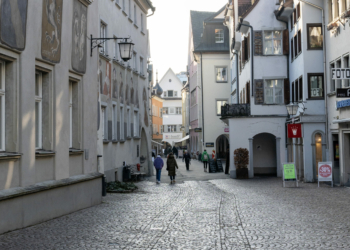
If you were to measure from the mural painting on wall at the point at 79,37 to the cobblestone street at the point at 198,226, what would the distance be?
399cm

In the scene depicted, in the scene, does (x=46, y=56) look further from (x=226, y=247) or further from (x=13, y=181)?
(x=226, y=247)

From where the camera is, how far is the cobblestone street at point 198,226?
9039 mm

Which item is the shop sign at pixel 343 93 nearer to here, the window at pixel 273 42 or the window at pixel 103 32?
the window at pixel 103 32

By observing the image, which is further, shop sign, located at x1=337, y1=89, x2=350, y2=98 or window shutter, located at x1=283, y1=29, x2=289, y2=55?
window shutter, located at x1=283, y1=29, x2=289, y2=55

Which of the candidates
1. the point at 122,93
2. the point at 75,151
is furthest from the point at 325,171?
the point at 75,151

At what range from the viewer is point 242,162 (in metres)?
30.9

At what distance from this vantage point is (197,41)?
Result: 61875mm

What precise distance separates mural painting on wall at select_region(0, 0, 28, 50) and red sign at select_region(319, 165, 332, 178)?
14777 millimetres

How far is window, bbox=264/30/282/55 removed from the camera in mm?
31477

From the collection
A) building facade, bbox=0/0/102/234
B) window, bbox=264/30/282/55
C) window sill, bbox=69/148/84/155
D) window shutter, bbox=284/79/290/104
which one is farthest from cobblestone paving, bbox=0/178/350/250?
window, bbox=264/30/282/55

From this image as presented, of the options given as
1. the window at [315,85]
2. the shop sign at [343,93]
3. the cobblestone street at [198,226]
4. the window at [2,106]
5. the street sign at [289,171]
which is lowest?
the cobblestone street at [198,226]

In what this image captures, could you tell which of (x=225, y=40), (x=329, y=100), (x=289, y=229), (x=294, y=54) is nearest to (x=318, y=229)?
(x=289, y=229)

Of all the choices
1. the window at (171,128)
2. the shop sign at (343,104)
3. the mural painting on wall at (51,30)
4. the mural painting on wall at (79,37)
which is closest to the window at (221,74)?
the shop sign at (343,104)

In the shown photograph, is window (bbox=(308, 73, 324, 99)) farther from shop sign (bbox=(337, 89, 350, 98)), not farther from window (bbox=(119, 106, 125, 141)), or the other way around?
window (bbox=(119, 106, 125, 141))
